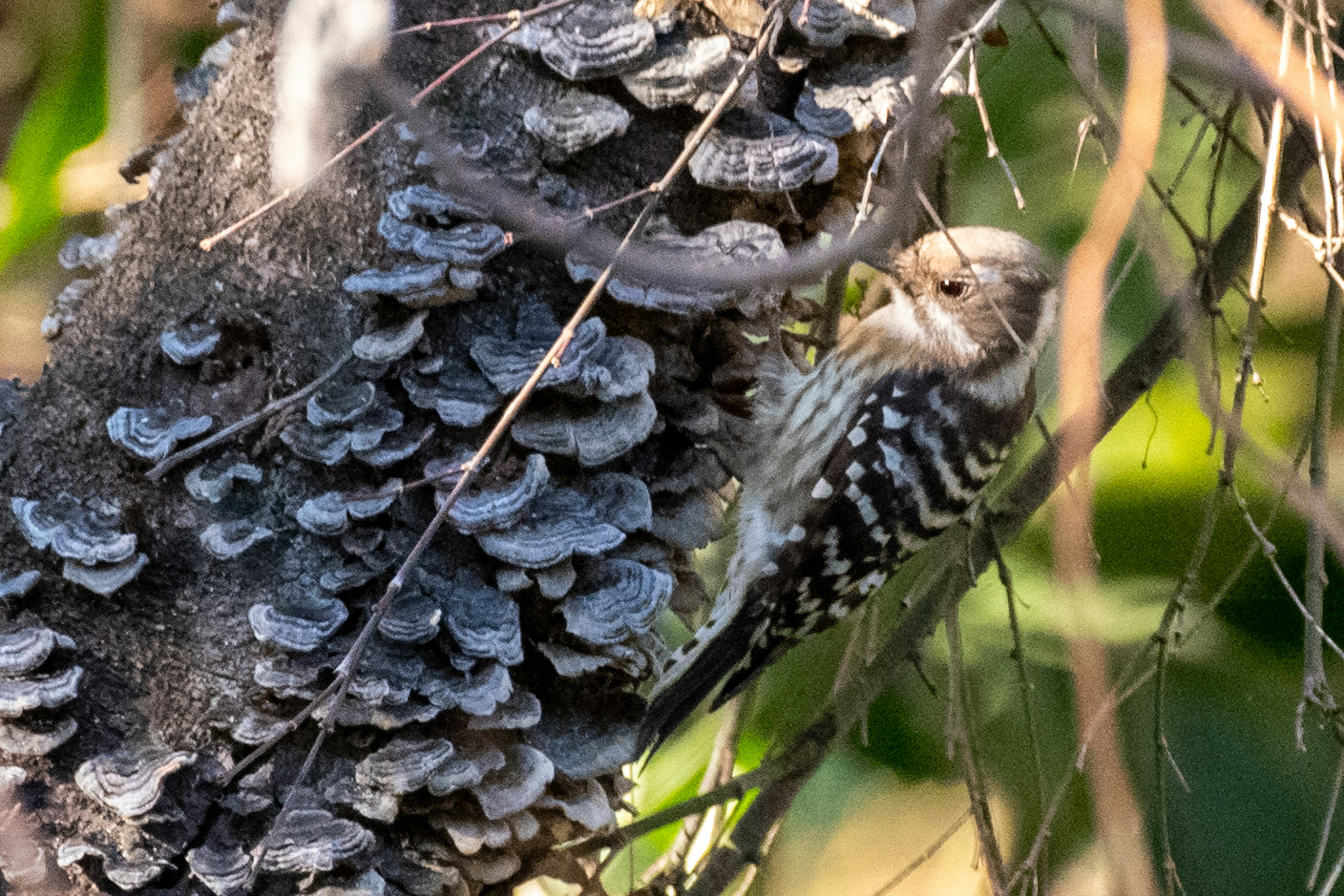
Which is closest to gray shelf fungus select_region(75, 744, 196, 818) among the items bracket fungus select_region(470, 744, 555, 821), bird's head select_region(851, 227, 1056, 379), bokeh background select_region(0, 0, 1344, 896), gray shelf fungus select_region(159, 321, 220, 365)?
bracket fungus select_region(470, 744, 555, 821)

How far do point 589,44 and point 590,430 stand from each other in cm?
45

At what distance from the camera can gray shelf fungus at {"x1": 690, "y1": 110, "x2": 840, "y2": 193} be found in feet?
4.50

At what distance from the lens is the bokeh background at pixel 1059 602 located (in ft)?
6.95

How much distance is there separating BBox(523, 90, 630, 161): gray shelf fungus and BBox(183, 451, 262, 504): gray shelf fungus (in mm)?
510

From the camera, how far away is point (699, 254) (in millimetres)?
1362

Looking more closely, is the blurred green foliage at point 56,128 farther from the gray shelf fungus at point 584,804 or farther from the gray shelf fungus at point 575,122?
the gray shelf fungus at point 584,804

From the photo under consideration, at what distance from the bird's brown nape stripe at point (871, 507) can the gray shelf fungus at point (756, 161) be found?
0.60 m

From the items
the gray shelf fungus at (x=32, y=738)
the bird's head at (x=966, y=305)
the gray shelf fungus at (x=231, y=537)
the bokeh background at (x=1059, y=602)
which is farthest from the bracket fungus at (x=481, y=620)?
the bird's head at (x=966, y=305)

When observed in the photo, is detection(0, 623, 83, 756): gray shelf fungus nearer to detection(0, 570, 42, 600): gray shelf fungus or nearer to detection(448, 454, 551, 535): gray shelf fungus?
detection(0, 570, 42, 600): gray shelf fungus

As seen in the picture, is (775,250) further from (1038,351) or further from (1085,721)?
(1038,351)

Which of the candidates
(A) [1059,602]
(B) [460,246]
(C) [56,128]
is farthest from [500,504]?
(C) [56,128]

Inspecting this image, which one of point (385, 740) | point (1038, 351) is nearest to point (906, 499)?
point (1038, 351)

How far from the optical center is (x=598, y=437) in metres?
1.34

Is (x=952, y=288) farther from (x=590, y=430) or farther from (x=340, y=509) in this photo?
(x=340, y=509)
